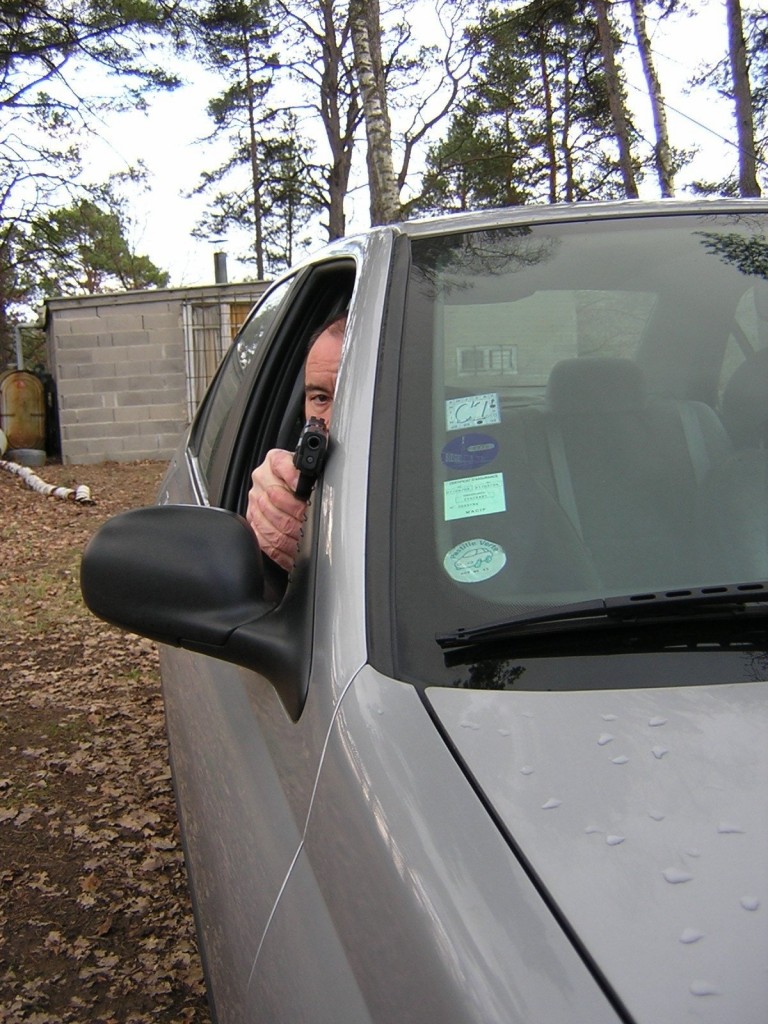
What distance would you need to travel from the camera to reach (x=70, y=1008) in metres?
2.69

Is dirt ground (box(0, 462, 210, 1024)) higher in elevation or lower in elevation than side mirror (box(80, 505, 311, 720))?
lower

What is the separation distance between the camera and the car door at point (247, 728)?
50.8 inches

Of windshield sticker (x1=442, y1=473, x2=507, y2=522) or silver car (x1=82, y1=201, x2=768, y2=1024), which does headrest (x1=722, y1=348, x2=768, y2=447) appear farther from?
windshield sticker (x1=442, y1=473, x2=507, y2=522)

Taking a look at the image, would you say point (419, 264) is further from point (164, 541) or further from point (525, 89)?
point (525, 89)

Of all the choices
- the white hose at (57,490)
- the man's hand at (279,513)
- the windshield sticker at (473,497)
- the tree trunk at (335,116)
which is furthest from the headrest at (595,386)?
the tree trunk at (335,116)

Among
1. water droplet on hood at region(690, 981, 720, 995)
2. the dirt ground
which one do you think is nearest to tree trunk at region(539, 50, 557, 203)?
the dirt ground

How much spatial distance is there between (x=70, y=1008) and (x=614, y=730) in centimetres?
222

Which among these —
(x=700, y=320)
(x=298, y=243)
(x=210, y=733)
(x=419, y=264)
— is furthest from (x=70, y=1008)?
(x=298, y=243)

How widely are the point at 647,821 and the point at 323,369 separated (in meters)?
1.39

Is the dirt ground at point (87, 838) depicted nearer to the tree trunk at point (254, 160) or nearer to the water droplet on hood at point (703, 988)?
the water droplet on hood at point (703, 988)

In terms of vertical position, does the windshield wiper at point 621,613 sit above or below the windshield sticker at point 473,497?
below

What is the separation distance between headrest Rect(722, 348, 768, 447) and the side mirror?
772 mm

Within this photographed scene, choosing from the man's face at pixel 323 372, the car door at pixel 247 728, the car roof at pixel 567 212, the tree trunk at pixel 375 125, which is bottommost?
the car door at pixel 247 728

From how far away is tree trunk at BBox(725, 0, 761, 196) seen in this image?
15328 millimetres
